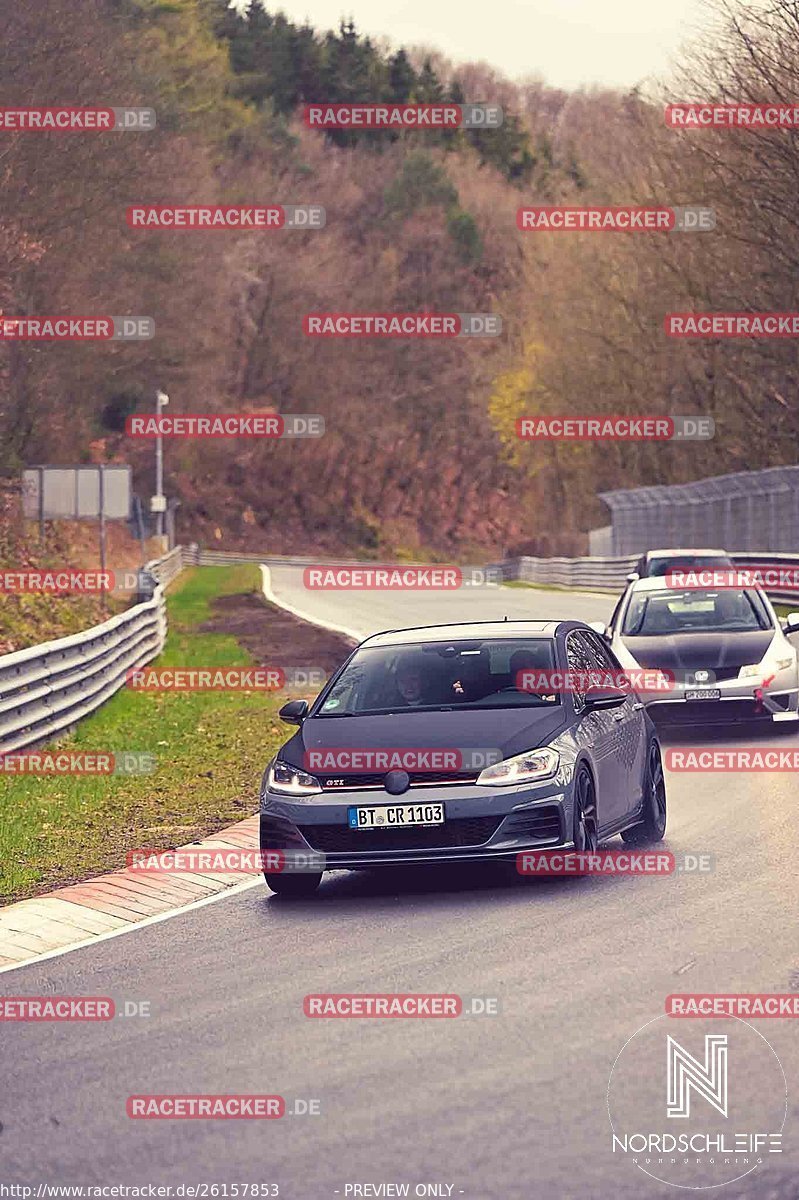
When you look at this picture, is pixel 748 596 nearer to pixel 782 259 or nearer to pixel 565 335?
pixel 782 259

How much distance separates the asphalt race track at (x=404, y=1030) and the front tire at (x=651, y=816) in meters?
0.19

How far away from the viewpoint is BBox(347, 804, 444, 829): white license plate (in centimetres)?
1070

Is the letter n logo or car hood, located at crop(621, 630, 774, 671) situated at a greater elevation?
car hood, located at crop(621, 630, 774, 671)

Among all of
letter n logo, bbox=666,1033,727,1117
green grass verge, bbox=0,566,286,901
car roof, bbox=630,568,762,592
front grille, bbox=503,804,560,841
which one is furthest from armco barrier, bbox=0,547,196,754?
letter n logo, bbox=666,1033,727,1117

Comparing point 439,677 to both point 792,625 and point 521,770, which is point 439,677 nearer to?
point 521,770

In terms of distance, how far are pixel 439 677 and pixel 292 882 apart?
1.62 metres

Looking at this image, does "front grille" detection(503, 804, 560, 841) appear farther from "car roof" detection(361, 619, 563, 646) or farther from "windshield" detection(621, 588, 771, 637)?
"windshield" detection(621, 588, 771, 637)

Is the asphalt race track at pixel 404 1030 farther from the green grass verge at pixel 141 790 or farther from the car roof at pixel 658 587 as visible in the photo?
the car roof at pixel 658 587

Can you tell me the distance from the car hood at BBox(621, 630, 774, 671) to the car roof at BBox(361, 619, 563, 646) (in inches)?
243

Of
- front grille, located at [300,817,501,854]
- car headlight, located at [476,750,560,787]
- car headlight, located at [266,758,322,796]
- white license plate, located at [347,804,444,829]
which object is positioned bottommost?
front grille, located at [300,817,501,854]

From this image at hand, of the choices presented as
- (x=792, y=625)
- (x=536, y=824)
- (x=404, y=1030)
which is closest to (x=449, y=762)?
(x=536, y=824)

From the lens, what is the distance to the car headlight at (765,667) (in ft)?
61.4

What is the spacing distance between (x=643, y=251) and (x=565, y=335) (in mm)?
13481

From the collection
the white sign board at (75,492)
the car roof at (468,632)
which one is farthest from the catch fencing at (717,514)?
the car roof at (468,632)
